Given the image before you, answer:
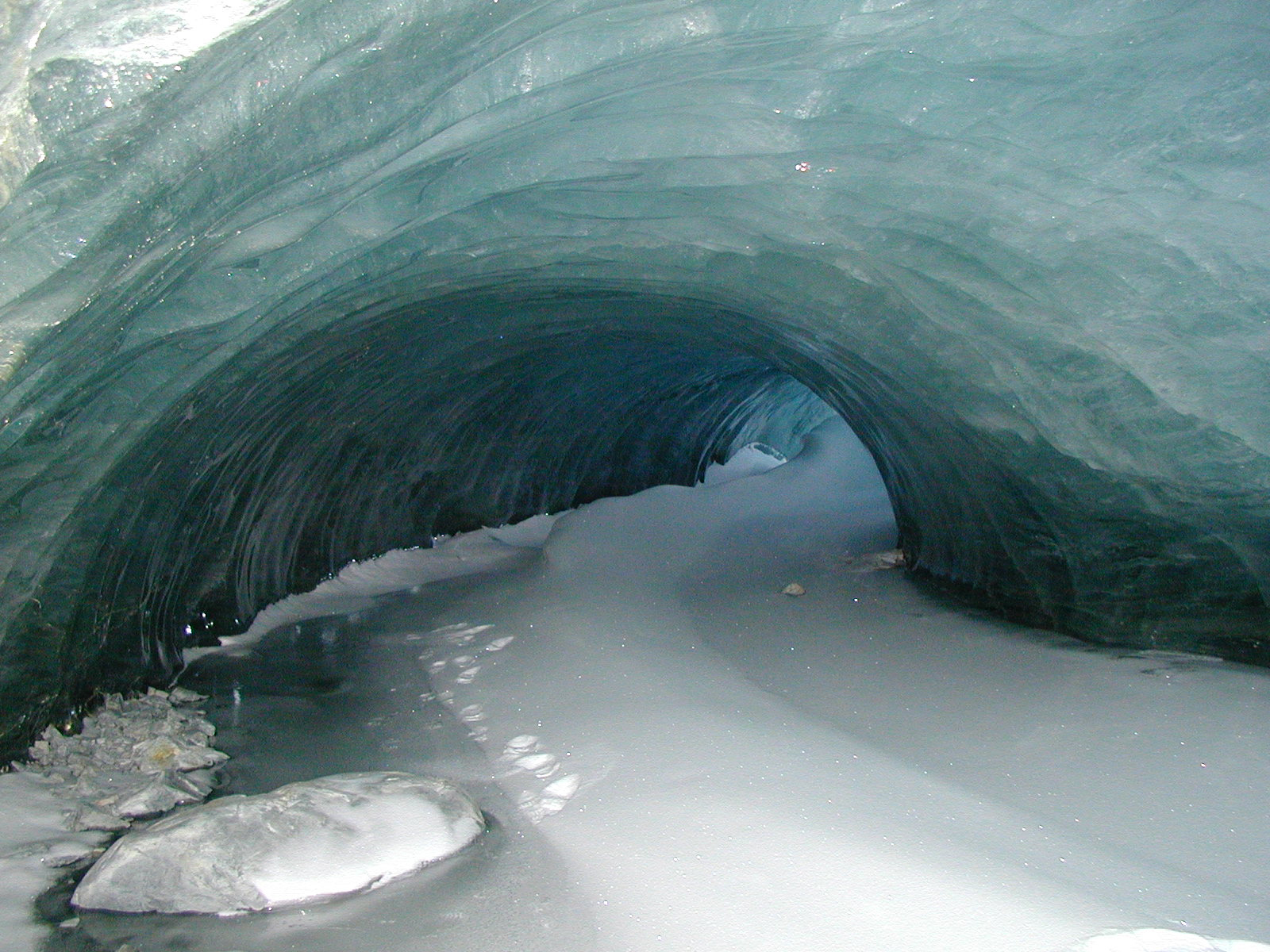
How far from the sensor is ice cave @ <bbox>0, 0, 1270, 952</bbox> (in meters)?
3.65

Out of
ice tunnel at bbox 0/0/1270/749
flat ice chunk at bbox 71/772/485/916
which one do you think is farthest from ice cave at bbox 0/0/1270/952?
flat ice chunk at bbox 71/772/485/916

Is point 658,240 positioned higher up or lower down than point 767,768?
higher up

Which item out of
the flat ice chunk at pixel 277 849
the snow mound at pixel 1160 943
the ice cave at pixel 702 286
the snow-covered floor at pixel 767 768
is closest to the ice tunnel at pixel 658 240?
the ice cave at pixel 702 286

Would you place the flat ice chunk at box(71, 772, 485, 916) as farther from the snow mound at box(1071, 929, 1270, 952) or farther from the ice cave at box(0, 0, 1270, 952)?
the snow mound at box(1071, 929, 1270, 952)

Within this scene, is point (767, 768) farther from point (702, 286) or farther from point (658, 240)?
point (702, 286)

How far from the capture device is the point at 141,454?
5.75 meters

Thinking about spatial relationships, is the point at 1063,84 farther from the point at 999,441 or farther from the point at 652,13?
the point at 999,441

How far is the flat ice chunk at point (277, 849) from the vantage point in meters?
3.90

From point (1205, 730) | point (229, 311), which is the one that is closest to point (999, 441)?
point (1205, 730)

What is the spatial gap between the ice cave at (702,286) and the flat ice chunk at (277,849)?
0.33 meters

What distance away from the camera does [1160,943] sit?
3.02m

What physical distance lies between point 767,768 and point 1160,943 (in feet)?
6.74

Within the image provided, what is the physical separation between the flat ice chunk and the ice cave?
12.9 inches

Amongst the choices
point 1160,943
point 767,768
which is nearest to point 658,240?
point 767,768
